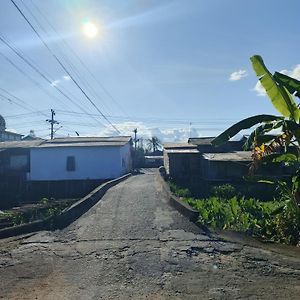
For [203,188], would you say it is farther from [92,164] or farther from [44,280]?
[44,280]

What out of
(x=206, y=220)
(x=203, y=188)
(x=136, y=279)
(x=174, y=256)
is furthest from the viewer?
(x=203, y=188)

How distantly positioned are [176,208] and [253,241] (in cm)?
399

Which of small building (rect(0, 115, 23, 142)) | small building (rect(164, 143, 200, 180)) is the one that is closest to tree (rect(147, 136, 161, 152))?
small building (rect(0, 115, 23, 142))

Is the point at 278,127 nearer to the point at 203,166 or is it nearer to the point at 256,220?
the point at 256,220

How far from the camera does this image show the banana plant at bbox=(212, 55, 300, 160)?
7465 millimetres

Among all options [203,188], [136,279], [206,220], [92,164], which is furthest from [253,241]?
[92,164]

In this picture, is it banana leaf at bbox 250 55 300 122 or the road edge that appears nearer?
banana leaf at bbox 250 55 300 122

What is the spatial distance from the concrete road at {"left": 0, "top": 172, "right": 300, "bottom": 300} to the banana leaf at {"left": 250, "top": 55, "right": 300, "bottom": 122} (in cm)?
320

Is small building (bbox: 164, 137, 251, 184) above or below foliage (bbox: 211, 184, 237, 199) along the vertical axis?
above

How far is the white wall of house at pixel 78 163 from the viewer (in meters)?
29.6

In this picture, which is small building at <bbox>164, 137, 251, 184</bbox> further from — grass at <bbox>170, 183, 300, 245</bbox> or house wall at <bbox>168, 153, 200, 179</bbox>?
grass at <bbox>170, 183, 300, 245</bbox>

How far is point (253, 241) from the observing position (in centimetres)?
816

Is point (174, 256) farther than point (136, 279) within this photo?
Yes

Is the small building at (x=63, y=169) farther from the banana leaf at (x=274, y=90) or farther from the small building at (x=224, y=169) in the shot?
the banana leaf at (x=274, y=90)
